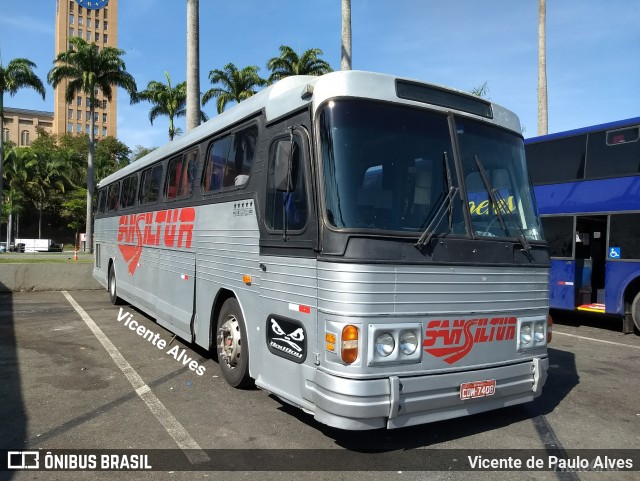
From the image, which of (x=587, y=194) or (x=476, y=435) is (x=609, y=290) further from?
(x=476, y=435)

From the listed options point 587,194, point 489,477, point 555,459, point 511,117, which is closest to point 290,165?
point 511,117

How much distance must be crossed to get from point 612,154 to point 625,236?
5.82ft

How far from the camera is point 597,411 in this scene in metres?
5.47

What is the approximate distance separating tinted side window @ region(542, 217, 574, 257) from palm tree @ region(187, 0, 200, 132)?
9.38 metres

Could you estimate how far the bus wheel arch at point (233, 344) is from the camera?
18.4ft

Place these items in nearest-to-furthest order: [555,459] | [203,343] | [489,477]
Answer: [489,477], [555,459], [203,343]

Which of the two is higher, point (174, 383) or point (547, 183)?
point (547, 183)

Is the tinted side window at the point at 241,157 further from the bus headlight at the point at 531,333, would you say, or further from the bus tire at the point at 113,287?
the bus tire at the point at 113,287

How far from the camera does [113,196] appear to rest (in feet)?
42.6

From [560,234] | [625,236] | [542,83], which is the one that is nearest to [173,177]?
[560,234]

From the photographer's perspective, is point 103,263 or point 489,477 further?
point 103,263

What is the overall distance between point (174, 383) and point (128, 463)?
2155 mm

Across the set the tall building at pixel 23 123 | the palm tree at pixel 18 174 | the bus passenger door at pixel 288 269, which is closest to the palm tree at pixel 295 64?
the bus passenger door at pixel 288 269

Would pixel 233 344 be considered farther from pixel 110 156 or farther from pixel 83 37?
pixel 83 37
